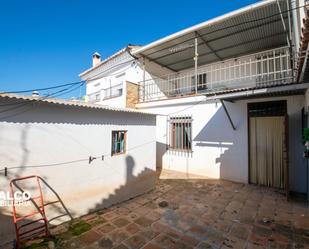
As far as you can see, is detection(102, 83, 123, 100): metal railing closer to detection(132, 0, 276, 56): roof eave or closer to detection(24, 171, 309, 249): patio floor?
→ detection(132, 0, 276, 56): roof eave

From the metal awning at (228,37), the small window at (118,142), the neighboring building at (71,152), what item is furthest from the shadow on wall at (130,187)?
the metal awning at (228,37)

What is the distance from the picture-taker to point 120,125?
5.31 meters

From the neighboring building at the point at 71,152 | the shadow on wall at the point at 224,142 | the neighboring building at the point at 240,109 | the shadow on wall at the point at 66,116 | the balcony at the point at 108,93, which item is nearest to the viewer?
the neighboring building at the point at 71,152

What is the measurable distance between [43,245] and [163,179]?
16.2ft

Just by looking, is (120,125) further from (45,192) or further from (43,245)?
(43,245)

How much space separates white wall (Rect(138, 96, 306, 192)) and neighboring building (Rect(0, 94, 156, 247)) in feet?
9.68

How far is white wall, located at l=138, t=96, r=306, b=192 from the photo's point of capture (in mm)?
5723

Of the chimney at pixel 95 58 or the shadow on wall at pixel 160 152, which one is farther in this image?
the chimney at pixel 95 58

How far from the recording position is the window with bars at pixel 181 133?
823 centimetres

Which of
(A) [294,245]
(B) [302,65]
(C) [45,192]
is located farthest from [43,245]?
(B) [302,65]

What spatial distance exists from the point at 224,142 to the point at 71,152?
582 centimetres

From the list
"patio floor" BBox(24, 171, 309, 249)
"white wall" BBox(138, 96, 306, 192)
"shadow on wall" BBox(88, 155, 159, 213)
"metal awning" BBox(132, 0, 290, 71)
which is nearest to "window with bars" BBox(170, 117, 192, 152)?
"white wall" BBox(138, 96, 306, 192)

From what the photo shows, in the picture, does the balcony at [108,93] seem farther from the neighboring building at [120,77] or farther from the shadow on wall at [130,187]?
the shadow on wall at [130,187]

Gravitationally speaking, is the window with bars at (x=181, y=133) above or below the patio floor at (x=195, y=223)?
above
